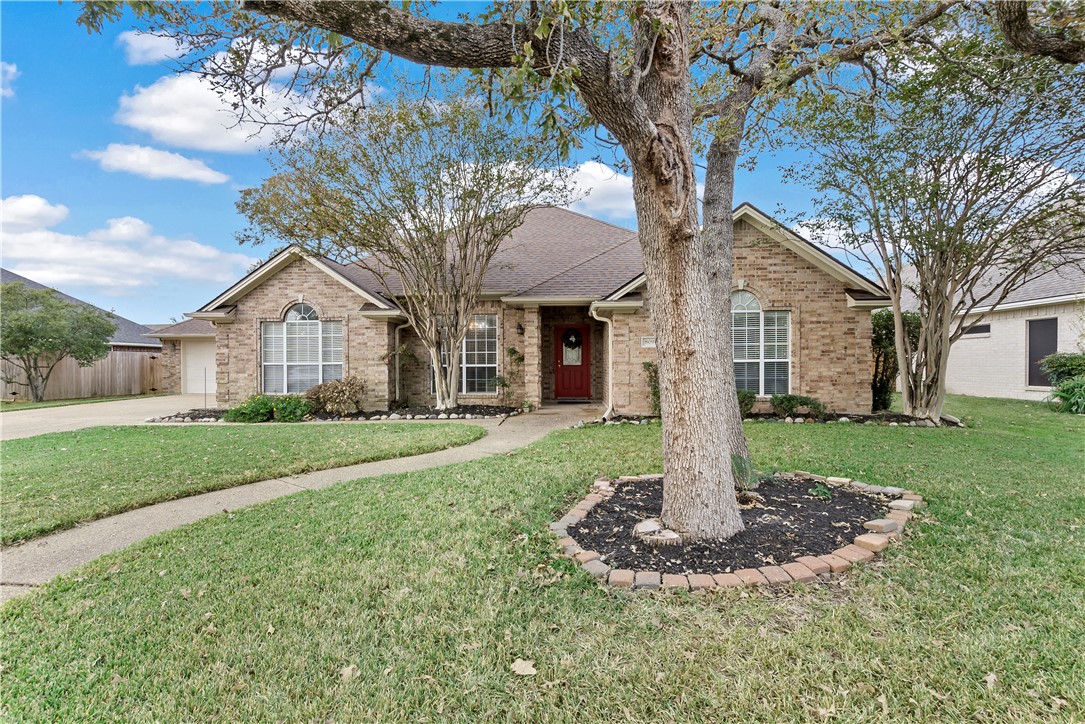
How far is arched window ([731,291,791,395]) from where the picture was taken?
11.4 metres

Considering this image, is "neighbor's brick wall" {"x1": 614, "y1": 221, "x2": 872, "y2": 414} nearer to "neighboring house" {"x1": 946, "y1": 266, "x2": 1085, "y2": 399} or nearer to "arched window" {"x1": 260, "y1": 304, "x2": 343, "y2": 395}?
"neighboring house" {"x1": 946, "y1": 266, "x2": 1085, "y2": 399}

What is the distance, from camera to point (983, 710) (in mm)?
2023

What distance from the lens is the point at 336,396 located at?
12.5 m

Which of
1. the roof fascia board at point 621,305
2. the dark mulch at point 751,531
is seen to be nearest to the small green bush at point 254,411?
the roof fascia board at point 621,305

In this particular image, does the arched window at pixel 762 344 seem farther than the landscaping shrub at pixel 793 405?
Yes

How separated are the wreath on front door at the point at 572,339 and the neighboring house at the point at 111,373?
20.3m

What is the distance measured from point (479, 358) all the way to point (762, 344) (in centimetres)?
744

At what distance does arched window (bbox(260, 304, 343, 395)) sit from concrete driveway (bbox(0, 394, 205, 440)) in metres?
3.24

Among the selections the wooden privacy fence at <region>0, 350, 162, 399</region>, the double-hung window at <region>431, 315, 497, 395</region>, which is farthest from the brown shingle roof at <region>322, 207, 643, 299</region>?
the wooden privacy fence at <region>0, 350, 162, 399</region>

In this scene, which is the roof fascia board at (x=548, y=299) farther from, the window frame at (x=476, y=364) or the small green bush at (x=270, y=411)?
the small green bush at (x=270, y=411)

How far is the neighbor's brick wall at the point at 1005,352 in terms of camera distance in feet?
44.7

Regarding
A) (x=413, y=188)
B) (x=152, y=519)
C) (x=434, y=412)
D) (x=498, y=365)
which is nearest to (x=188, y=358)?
(x=434, y=412)

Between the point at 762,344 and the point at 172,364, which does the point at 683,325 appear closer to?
the point at 762,344

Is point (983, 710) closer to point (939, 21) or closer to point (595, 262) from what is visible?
point (939, 21)
